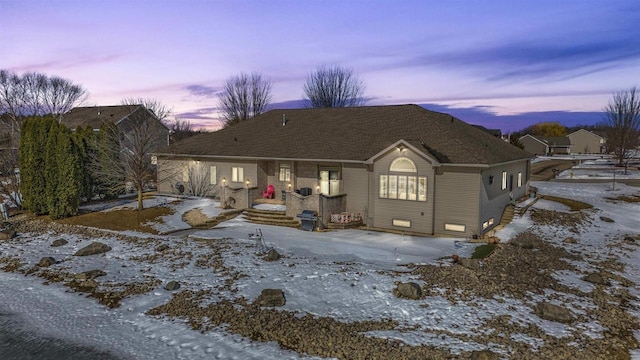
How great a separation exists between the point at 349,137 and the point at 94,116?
38509 millimetres

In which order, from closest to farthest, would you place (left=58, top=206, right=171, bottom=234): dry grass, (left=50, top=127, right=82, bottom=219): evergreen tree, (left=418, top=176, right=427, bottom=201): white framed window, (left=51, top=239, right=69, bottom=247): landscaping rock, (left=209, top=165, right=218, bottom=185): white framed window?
(left=51, top=239, right=69, bottom=247): landscaping rock → (left=418, top=176, right=427, bottom=201): white framed window → (left=58, top=206, right=171, bottom=234): dry grass → (left=50, top=127, right=82, bottom=219): evergreen tree → (left=209, top=165, right=218, bottom=185): white framed window

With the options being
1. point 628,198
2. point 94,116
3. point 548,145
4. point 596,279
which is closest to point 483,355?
point 596,279

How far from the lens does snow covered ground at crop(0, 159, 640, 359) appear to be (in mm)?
9812

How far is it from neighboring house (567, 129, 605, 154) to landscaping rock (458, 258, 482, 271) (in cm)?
10844

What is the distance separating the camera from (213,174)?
2844cm

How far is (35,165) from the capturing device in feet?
79.4

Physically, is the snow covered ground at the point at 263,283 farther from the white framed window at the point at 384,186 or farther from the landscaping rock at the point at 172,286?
the white framed window at the point at 384,186

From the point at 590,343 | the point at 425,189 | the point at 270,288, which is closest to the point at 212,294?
the point at 270,288

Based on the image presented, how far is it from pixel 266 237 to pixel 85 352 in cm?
993

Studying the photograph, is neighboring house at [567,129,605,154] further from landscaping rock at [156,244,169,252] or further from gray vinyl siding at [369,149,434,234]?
landscaping rock at [156,244,169,252]

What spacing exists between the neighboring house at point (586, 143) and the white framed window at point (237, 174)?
106717 mm

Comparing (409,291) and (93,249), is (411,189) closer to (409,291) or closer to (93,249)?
(409,291)

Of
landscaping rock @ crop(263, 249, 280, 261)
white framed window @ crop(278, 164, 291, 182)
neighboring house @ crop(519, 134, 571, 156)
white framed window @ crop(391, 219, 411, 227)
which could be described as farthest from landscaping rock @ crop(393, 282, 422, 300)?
neighboring house @ crop(519, 134, 571, 156)

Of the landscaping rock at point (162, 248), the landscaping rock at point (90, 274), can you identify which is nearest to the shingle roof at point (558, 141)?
the landscaping rock at point (162, 248)
